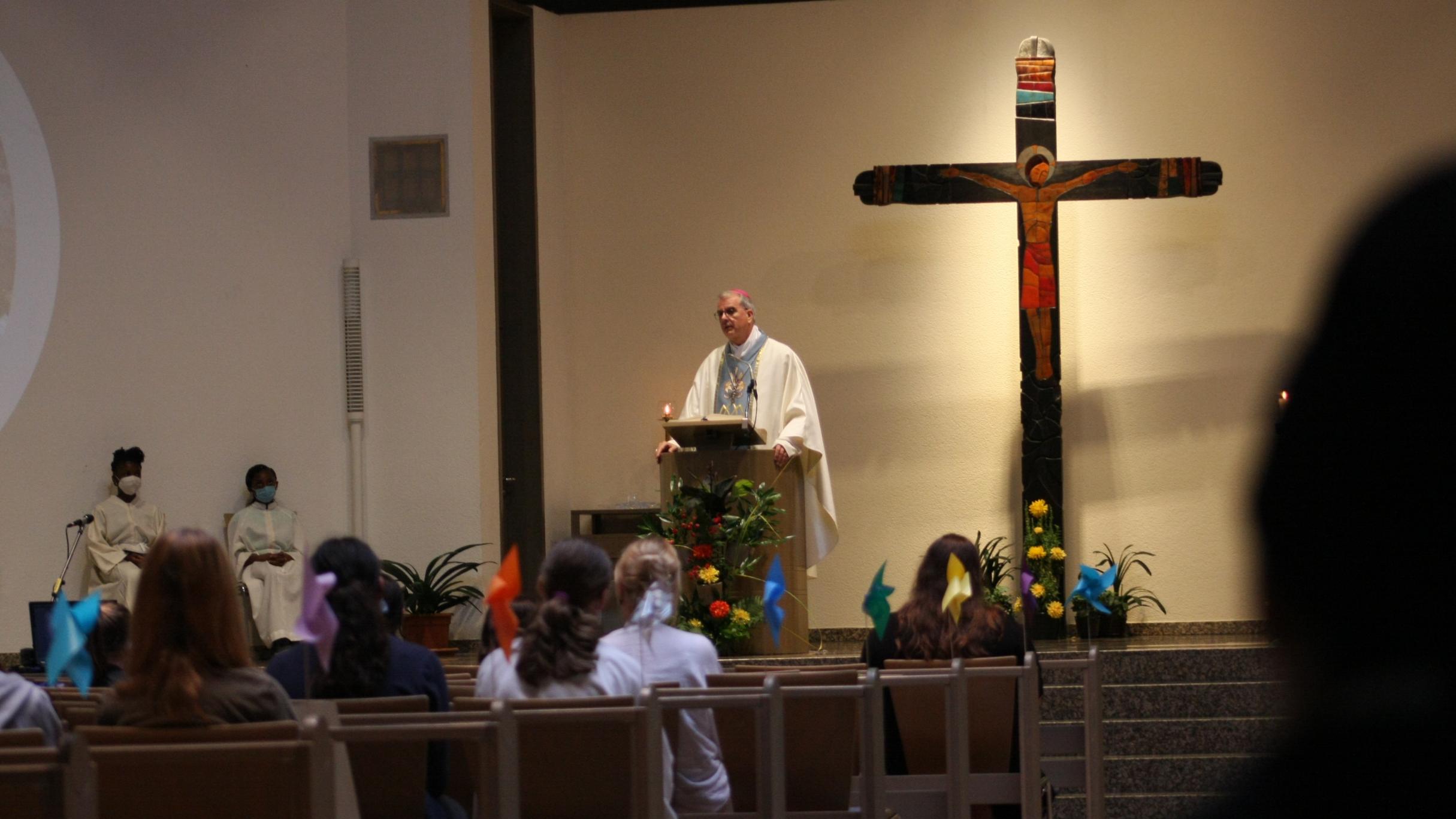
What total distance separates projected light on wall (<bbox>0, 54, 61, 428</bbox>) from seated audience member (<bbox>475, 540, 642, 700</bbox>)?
6.12 m

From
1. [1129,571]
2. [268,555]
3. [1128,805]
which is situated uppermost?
[268,555]

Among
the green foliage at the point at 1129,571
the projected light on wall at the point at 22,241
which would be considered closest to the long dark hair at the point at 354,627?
the projected light on wall at the point at 22,241

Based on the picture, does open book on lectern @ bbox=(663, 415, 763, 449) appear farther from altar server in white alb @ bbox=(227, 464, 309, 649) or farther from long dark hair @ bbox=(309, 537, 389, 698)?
long dark hair @ bbox=(309, 537, 389, 698)

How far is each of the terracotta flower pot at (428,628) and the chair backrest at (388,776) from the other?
550 centimetres

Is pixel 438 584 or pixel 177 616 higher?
pixel 177 616

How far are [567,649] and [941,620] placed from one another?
5.47ft

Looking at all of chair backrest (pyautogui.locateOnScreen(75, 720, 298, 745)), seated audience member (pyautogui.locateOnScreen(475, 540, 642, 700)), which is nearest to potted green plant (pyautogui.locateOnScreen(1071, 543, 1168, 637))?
seated audience member (pyautogui.locateOnScreen(475, 540, 642, 700))

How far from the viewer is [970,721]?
4.65 m

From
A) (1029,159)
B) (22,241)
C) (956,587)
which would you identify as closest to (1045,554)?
(1029,159)

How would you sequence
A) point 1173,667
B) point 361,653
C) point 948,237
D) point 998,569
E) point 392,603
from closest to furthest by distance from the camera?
point 361,653
point 392,603
point 1173,667
point 998,569
point 948,237

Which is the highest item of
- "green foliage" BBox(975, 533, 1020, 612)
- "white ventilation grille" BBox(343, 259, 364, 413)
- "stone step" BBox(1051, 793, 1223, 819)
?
"white ventilation grille" BBox(343, 259, 364, 413)

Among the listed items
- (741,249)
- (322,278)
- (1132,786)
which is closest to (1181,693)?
(1132,786)

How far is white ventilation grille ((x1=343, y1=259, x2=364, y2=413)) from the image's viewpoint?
30.1ft

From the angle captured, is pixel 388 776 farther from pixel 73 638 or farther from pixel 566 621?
pixel 73 638
